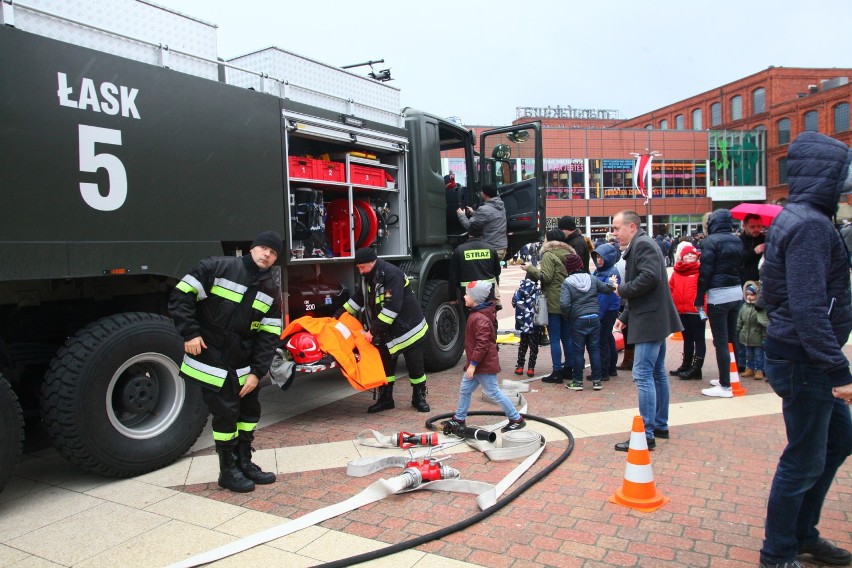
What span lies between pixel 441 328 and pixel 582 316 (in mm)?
1924

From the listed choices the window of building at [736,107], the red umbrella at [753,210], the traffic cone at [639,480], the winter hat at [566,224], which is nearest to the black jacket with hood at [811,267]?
the traffic cone at [639,480]

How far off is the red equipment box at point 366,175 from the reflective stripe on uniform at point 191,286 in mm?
2685

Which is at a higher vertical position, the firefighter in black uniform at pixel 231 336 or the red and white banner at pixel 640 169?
the red and white banner at pixel 640 169

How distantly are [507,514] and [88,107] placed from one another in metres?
3.64

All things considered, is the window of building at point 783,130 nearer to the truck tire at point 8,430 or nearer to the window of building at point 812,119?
the window of building at point 812,119

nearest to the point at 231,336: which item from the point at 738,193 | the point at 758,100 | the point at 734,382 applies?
the point at 734,382

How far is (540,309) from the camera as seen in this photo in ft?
24.1

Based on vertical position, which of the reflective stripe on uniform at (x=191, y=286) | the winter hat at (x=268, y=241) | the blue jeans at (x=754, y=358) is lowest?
the blue jeans at (x=754, y=358)

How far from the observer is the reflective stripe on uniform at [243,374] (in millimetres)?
4082

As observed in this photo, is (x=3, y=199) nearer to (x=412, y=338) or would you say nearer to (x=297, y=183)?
(x=297, y=183)

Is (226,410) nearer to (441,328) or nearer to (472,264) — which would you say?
(472,264)

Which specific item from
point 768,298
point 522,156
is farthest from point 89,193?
point 522,156

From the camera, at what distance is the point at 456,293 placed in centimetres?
738

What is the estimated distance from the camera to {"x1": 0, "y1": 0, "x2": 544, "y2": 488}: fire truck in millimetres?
3691
